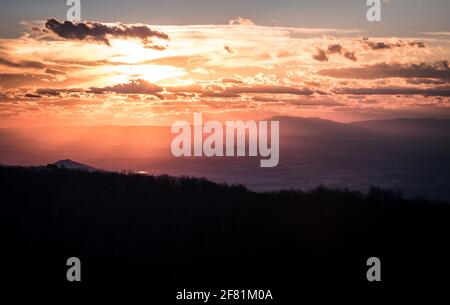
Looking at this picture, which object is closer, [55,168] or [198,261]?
[198,261]

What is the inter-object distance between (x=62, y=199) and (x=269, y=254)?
58.3 ft

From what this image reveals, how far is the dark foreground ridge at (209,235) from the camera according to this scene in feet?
101

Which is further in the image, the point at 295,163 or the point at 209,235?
the point at 295,163

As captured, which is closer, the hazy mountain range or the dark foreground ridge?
the dark foreground ridge

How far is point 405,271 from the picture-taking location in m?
29.2

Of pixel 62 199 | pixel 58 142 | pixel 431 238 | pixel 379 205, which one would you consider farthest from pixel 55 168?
pixel 58 142

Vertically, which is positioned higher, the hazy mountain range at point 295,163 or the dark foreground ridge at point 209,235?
the hazy mountain range at point 295,163

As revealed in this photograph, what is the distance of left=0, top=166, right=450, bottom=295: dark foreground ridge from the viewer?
3070 centimetres

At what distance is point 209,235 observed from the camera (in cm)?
3634

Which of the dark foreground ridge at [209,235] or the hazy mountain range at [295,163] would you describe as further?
the hazy mountain range at [295,163]

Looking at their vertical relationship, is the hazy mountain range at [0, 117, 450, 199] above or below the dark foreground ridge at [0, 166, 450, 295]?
above
